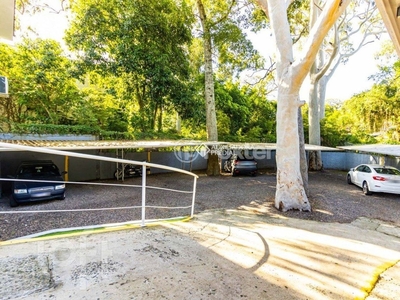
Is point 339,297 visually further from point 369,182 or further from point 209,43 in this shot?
point 209,43

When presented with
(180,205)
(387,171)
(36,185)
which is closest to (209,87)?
(180,205)

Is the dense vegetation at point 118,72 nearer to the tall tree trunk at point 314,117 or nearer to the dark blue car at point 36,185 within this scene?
the dark blue car at point 36,185

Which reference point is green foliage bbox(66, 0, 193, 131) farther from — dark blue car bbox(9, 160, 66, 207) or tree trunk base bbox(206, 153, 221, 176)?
dark blue car bbox(9, 160, 66, 207)

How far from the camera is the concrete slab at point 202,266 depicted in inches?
80.7

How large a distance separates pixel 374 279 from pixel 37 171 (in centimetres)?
933

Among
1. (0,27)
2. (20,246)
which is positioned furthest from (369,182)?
(0,27)

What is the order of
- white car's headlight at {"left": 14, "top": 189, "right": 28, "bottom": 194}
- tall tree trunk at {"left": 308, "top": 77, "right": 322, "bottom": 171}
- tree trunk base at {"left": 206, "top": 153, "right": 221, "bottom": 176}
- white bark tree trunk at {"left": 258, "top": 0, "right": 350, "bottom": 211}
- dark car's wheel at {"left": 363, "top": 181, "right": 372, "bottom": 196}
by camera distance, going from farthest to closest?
tall tree trunk at {"left": 308, "top": 77, "right": 322, "bottom": 171}, tree trunk base at {"left": 206, "top": 153, "right": 221, "bottom": 176}, dark car's wheel at {"left": 363, "top": 181, "right": 372, "bottom": 196}, white car's headlight at {"left": 14, "top": 189, "right": 28, "bottom": 194}, white bark tree trunk at {"left": 258, "top": 0, "right": 350, "bottom": 211}

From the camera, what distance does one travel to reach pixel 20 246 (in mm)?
2592

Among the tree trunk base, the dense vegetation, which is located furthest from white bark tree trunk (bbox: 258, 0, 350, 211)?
the tree trunk base

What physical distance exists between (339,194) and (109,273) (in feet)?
33.5

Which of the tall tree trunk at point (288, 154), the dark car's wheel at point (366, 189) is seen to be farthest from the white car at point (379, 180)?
the tall tree trunk at point (288, 154)

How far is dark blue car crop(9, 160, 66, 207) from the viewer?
22.6 ft

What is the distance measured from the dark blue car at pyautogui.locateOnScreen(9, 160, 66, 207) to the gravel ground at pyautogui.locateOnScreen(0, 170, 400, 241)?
0.27m

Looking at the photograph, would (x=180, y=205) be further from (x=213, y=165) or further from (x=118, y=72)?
(x=118, y=72)
